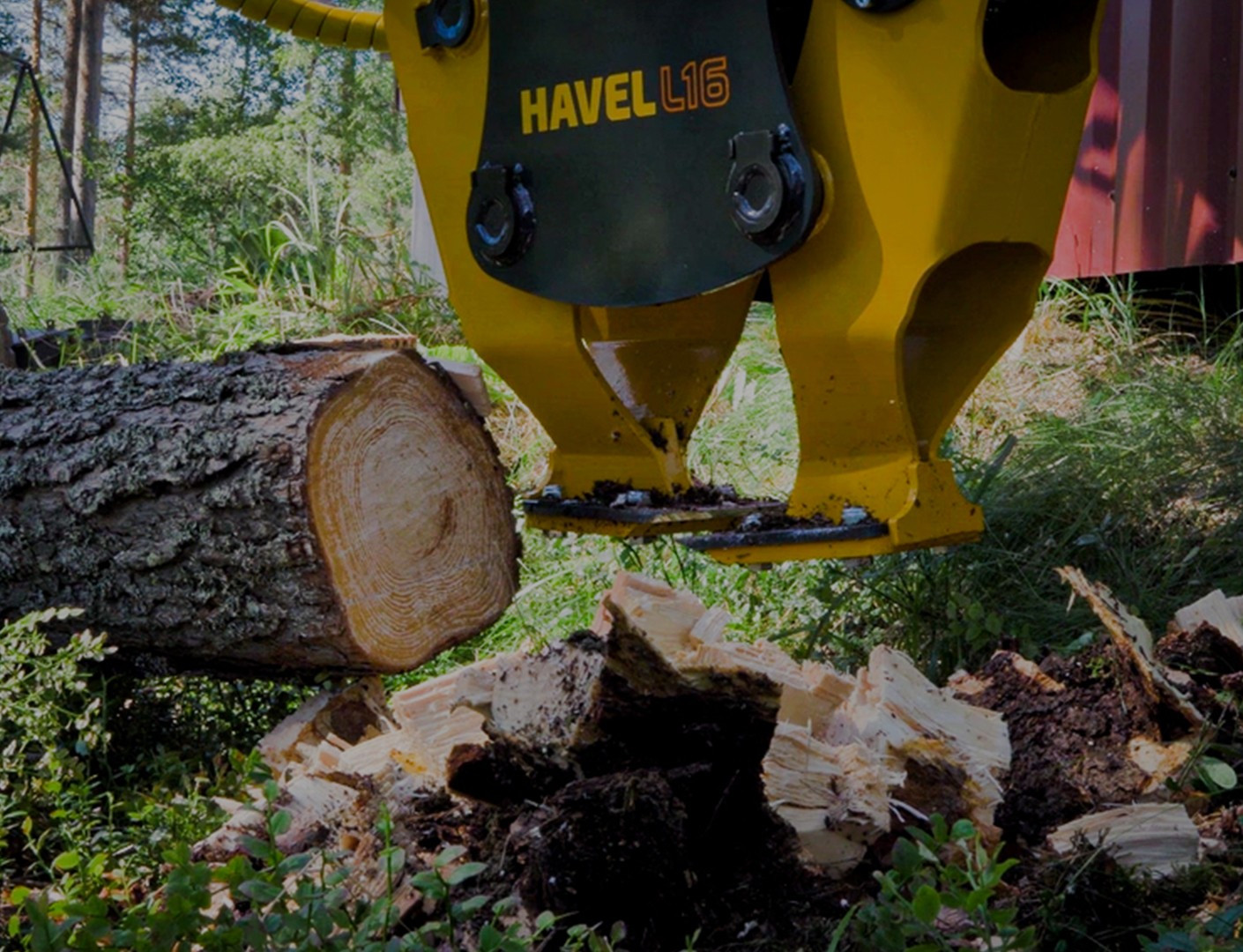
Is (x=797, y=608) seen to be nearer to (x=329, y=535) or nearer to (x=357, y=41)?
(x=329, y=535)

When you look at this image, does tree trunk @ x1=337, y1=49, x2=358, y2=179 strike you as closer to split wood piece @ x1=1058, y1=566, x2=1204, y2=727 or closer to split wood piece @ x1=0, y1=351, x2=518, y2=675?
split wood piece @ x1=0, y1=351, x2=518, y2=675

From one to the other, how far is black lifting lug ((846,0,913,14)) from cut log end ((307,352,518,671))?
1204 millimetres

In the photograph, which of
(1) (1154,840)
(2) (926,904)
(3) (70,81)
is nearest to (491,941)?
(2) (926,904)

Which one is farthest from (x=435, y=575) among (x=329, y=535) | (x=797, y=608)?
(x=797, y=608)

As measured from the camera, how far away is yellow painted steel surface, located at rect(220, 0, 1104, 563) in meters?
2.18

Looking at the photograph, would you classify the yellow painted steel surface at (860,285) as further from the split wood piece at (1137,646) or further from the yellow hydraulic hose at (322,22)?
the yellow hydraulic hose at (322,22)

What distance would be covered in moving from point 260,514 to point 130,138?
1820 centimetres

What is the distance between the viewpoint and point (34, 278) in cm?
1066

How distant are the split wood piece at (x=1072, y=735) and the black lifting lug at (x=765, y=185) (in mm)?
955

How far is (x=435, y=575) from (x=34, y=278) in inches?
344

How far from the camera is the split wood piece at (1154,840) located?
2033mm

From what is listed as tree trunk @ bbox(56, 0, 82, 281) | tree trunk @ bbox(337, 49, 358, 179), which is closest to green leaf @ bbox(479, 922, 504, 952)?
tree trunk @ bbox(337, 49, 358, 179)

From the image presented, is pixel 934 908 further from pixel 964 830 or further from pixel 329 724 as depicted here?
pixel 329 724

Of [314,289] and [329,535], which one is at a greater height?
[314,289]
